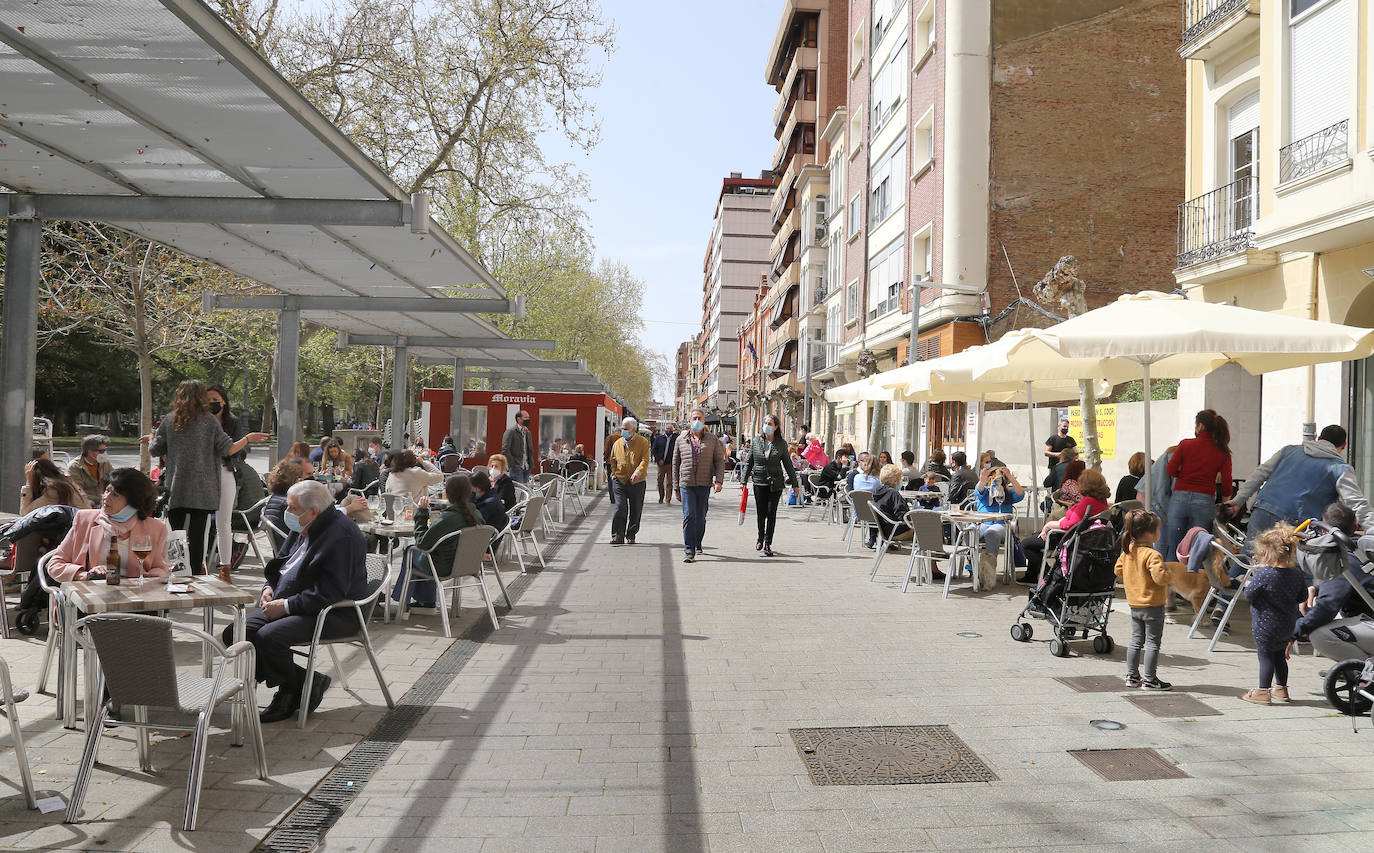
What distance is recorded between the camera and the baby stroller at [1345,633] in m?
5.67

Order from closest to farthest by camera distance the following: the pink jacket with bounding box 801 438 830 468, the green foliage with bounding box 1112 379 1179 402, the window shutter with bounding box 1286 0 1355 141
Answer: the window shutter with bounding box 1286 0 1355 141, the green foliage with bounding box 1112 379 1179 402, the pink jacket with bounding box 801 438 830 468

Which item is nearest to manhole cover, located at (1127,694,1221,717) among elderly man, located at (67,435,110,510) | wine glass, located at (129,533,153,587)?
wine glass, located at (129,533,153,587)

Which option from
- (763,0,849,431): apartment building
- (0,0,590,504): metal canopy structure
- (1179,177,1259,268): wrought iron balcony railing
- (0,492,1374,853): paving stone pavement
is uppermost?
(763,0,849,431): apartment building

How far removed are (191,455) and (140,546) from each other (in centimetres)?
258

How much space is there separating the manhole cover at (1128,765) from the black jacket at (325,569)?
12.6 feet

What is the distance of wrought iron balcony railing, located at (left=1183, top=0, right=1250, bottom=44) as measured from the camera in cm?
1410

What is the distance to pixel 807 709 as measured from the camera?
5.84 metres

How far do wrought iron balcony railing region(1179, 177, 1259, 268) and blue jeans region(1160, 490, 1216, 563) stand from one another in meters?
6.25

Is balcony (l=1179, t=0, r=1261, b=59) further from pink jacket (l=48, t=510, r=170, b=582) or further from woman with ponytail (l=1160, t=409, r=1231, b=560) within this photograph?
pink jacket (l=48, t=510, r=170, b=582)

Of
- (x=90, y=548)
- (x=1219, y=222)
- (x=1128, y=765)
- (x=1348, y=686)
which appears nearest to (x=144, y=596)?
(x=90, y=548)

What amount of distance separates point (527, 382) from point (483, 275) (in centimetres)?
2656

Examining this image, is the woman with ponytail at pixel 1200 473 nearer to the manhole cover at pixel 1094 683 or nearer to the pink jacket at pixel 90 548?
the manhole cover at pixel 1094 683

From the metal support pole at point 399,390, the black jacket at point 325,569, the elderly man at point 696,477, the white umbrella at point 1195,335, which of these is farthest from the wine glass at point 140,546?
the metal support pole at point 399,390

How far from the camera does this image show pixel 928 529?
32.7 ft
